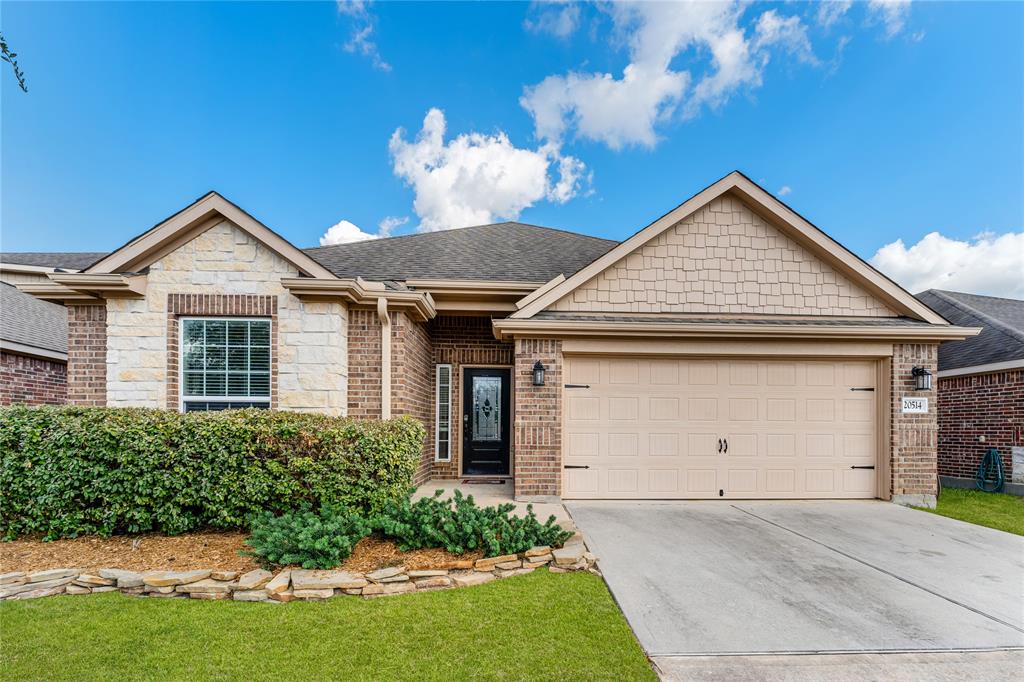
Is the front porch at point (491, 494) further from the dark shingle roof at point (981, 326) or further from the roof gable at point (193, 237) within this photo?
the dark shingle roof at point (981, 326)

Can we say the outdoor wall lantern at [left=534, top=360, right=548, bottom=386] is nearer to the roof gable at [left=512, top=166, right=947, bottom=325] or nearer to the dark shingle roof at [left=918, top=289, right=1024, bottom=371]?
the roof gable at [left=512, top=166, right=947, bottom=325]

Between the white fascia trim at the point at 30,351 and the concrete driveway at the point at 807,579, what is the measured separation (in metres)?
10.5

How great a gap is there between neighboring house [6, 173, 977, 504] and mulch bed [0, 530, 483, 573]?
2193 mm

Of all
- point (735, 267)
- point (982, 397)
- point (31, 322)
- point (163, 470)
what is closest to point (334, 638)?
point (163, 470)

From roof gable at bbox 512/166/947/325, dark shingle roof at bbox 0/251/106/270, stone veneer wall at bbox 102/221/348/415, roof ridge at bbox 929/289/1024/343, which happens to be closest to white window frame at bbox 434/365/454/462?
stone veneer wall at bbox 102/221/348/415

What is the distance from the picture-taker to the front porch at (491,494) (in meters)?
6.11

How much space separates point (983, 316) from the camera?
10453 millimetres

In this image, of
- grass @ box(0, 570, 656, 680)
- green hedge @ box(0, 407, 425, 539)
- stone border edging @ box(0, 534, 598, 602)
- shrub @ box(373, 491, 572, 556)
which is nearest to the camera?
grass @ box(0, 570, 656, 680)

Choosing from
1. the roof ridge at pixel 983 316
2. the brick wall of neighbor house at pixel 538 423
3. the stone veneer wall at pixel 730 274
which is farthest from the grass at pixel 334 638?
the roof ridge at pixel 983 316

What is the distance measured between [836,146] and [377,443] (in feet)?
45.7

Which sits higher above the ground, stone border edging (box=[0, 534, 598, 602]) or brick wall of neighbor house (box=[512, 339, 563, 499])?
brick wall of neighbor house (box=[512, 339, 563, 499])

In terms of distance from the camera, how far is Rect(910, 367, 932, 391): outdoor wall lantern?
23.2ft

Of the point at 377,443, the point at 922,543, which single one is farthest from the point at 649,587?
the point at 922,543

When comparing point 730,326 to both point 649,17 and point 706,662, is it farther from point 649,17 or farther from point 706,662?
point 649,17
